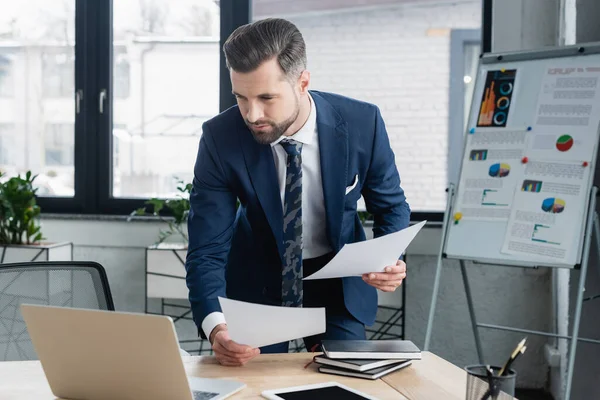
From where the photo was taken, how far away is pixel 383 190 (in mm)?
2012

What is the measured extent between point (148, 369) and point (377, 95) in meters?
2.65

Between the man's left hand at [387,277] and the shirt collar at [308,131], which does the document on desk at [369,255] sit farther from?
the shirt collar at [308,131]

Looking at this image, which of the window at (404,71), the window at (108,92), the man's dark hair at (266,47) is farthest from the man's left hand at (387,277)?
the window at (108,92)

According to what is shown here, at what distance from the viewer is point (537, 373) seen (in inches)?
135

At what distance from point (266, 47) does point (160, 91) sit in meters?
2.19

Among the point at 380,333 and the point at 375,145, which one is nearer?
the point at 375,145

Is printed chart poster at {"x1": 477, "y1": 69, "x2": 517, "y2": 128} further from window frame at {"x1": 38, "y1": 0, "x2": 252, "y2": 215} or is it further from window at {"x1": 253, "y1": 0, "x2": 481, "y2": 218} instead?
window frame at {"x1": 38, "y1": 0, "x2": 252, "y2": 215}

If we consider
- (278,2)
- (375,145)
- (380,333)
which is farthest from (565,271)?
(278,2)

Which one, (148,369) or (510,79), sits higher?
(510,79)

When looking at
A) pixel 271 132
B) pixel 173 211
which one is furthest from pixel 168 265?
pixel 271 132

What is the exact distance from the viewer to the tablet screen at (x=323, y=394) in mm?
1285

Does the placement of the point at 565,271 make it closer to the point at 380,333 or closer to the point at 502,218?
the point at 502,218

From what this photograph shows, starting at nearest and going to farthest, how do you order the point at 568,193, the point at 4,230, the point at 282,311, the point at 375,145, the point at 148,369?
1. the point at 148,369
2. the point at 282,311
3. the point at 375,145
4. the point at 568,193
5. the point at 4,230

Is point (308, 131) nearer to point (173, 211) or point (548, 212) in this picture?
point (548, 212)
